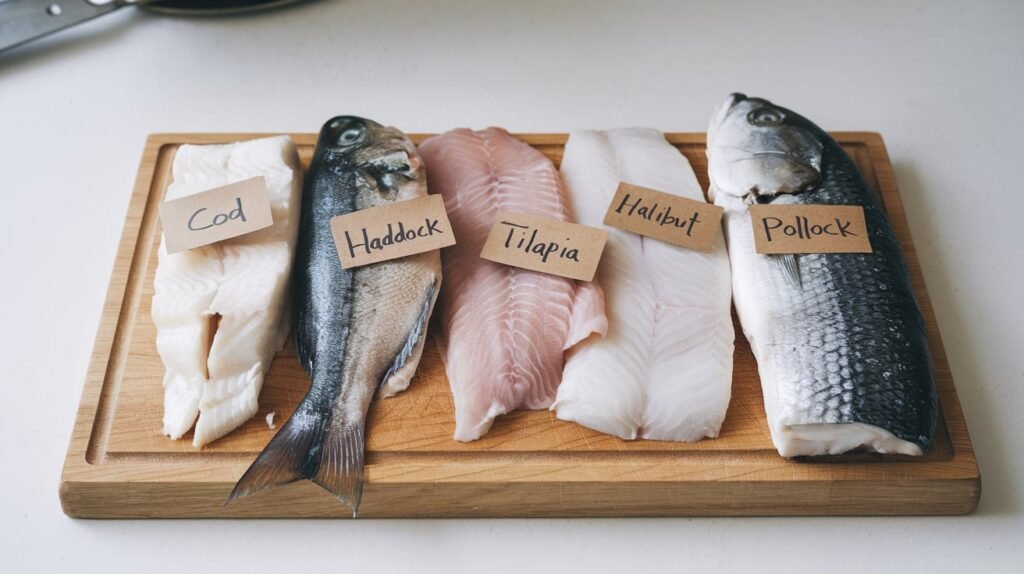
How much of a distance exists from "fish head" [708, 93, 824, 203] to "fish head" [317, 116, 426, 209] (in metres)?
0.65

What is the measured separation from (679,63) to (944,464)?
4.41ft

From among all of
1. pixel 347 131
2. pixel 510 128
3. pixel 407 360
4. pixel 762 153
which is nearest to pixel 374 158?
pixel 347 131

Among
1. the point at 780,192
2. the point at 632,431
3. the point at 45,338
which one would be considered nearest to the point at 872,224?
the point at 780,192

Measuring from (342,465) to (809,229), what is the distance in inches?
38.8

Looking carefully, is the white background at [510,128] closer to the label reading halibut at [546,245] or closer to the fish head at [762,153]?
the fish head at [762,153]

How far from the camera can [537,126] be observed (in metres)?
2.26

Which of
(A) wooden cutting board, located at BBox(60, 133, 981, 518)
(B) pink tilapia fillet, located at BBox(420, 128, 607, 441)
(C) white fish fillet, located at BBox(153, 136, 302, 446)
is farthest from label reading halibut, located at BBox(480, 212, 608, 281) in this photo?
(C) white fish fillet, located at BBox(153, 136, 302, 446)

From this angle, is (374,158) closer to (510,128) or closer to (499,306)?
(499,306)

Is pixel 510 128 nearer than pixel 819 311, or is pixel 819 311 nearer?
pixel 819 311

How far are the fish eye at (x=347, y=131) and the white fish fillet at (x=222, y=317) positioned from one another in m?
0.13

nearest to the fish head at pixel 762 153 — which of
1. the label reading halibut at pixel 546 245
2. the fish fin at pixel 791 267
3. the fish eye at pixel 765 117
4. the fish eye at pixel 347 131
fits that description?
the fish eye at pixel 765 117

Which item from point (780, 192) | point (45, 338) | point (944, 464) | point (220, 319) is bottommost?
point (944, 464)

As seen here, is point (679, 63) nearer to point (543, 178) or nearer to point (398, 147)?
point (543, 178)

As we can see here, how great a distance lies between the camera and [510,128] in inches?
88.6
